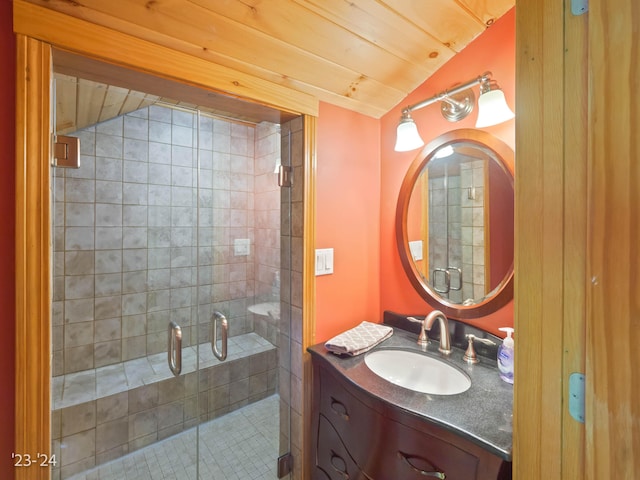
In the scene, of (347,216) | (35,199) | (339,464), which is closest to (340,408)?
(339,464)

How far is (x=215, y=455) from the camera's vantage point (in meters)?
1.81

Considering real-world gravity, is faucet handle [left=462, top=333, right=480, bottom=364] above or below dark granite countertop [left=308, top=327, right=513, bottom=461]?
above

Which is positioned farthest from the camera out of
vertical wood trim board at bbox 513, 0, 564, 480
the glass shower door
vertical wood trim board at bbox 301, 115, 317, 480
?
the glass shower door

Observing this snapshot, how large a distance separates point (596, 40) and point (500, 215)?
81cm

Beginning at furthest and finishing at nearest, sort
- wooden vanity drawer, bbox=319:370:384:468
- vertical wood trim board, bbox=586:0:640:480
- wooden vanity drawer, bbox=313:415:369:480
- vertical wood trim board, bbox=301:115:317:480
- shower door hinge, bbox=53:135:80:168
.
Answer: vertical wood trim board, bbox=301:115:317:480 → wooden vanity drawer, bbox=313:415:369:480 → wooden vanity drawer, bbox=319:370:384:468 → shower door hinge, bbox=53:135:80:168 → vertical wood trim board, bbox=586:0:640:480

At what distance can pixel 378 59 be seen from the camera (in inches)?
49.4

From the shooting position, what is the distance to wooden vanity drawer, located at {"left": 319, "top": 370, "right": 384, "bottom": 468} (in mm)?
1026

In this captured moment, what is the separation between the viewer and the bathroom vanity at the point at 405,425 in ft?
2.61

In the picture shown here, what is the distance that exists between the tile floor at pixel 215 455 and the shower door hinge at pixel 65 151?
1.55 meters

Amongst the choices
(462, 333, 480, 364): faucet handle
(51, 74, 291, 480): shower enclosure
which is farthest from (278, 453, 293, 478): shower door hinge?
(462, 333, 480, 364): faucet handle

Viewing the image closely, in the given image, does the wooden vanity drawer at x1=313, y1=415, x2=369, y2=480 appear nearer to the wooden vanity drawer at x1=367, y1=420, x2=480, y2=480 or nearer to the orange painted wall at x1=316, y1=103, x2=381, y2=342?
the wooden vanity drawer at x1=367, y1=420, x2=480, y2=480

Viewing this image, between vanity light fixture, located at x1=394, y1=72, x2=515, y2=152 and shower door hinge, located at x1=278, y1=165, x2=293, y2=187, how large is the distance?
552 mm

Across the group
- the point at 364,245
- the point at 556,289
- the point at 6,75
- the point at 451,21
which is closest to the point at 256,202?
the point at 364,245

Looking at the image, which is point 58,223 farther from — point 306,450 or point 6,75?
point 306,450
